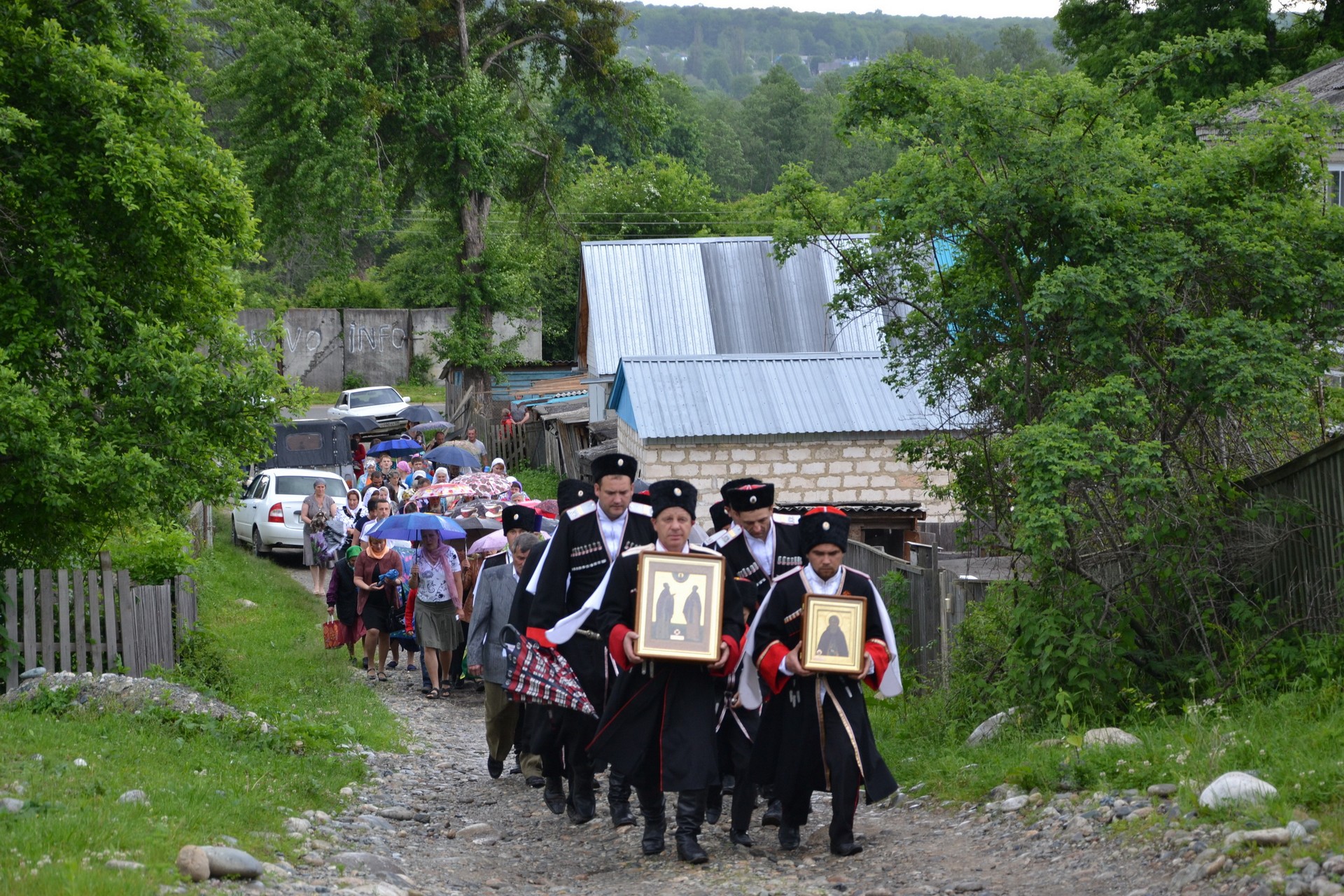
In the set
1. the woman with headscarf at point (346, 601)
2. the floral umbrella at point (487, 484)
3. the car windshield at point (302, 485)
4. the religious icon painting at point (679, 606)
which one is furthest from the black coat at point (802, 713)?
the car windshield at point (302, 485)

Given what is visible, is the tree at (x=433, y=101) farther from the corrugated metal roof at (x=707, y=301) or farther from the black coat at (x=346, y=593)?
the black coat at (x=346, y=593)

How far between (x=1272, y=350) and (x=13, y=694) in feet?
28.8

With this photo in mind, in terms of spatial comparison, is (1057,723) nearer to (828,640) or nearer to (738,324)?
(828,640)

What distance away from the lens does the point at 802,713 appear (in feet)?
24.8

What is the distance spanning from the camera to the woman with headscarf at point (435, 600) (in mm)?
13586

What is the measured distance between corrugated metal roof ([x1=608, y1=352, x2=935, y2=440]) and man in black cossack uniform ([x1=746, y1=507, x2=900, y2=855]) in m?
12.7

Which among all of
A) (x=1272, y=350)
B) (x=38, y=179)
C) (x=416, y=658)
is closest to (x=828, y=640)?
(x=1272, y=350)

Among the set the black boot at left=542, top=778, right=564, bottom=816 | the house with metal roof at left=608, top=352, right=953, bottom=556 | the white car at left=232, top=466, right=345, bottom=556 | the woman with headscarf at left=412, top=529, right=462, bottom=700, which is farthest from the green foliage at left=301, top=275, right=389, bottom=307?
the black boot at left=542, top=778, right=564, bottom=816

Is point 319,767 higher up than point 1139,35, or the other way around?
point 1139,35

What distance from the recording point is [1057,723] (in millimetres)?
8922

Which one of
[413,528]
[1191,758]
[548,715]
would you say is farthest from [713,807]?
[413,528]

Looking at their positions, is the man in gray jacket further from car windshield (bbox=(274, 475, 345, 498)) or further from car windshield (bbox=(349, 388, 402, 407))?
car windshield (bbox=(349, 388, 402, 407))

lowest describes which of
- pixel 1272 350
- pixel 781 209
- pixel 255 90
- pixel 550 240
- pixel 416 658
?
pixel 416 658

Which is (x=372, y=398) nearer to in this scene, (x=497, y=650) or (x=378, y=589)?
(x=378, y=589)
